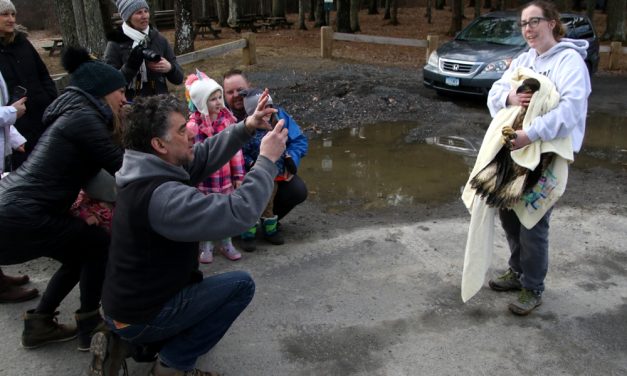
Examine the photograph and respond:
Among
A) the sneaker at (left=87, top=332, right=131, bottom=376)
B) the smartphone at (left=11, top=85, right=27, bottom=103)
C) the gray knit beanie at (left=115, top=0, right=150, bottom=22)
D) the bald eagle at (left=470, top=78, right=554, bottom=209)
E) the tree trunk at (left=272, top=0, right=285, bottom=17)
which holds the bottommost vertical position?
the sneaker at (left=87, top=332, right=131, bottom=376)

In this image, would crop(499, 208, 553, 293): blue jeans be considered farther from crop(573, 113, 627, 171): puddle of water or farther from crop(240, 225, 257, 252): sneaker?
crop(573, 113, 627, 171): puddle of water

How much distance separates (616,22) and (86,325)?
66.4 ft

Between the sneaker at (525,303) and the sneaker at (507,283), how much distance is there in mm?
221

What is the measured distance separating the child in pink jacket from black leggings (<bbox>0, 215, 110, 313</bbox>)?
3.72ft

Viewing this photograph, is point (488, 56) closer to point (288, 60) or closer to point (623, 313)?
point (288, 60)

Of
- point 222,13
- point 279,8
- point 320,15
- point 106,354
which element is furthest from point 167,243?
point 279,8

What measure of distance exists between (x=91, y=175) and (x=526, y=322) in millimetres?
2866

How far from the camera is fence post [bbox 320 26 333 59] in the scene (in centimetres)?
1479

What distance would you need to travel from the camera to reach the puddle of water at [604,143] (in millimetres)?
6938

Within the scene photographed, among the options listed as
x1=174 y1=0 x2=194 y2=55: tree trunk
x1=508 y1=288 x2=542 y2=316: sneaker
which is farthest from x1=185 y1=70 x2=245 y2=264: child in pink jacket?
x1=174 y1=0 x2=194 y2=55: tree trunk

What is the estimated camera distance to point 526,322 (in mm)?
3512

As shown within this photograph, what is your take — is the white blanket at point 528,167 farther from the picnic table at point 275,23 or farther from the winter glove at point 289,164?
the picnic table at point 275,23

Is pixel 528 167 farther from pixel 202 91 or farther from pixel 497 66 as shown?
pixel 497 66

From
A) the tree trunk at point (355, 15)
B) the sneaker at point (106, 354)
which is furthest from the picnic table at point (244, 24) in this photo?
the sneaker at point (106, 354)
